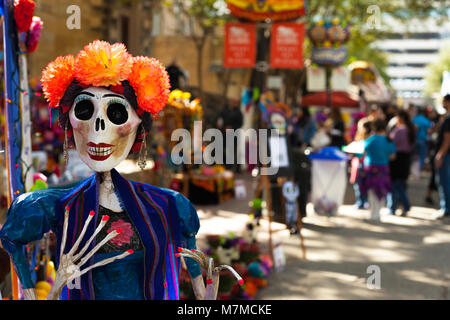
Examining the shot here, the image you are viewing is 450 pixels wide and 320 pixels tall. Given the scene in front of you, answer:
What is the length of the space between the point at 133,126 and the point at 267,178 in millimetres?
4083

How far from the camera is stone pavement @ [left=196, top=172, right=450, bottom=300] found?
17.8ft

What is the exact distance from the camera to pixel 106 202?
2383 millimetres

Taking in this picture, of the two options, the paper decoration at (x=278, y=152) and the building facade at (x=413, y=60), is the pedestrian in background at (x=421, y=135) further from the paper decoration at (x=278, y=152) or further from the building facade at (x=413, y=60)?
the building facade at (x=413, y=60)

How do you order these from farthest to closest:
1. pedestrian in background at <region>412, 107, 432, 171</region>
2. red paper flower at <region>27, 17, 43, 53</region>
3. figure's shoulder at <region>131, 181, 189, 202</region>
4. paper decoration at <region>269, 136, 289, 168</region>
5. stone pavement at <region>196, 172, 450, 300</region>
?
pedestrian in background at <region>412, 107, 432, 171</region> < paper decoration at <region>269, 136, 289, 168</region> < stone pavement at <region>196, 172, 450, 300</region> < red paper flower at <region>27, 17, 43, 53</region> < figure's shoulder at <region>131, 181, 189, 202</region>

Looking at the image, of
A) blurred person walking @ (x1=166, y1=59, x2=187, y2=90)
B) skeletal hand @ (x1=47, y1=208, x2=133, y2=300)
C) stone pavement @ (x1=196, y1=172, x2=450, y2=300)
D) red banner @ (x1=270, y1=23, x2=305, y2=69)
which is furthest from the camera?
red banner @ (x1=270, y1=23, x2=305, y2=69)

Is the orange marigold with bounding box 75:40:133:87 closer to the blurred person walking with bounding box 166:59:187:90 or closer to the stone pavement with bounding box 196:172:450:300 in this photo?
the stone pavement with bounding box 196:172:450:300

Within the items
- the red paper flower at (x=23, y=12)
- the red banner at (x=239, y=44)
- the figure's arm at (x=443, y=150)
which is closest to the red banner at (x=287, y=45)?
the red banner at (x=239, y=44)

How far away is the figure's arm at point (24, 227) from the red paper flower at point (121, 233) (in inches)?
9.4

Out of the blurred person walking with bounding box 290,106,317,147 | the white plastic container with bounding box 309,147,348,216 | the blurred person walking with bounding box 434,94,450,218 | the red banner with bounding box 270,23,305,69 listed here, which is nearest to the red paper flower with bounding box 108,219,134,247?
the white plastic container with bounding box 309,147,348,216

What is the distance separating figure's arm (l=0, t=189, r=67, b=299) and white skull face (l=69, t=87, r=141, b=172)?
0.24m

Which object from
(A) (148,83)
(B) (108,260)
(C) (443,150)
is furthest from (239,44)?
(B) (108,260)

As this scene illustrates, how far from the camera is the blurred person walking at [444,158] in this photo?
8.31 m
